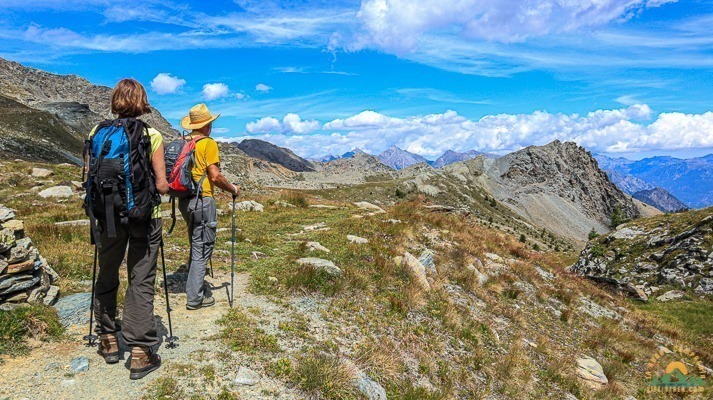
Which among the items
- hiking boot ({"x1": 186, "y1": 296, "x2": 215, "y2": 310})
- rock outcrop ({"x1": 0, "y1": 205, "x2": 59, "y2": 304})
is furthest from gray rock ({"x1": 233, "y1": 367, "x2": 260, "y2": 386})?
rock outcrop ({"x1": 0, "y1": 205, "x2": 59, "y2": 304})

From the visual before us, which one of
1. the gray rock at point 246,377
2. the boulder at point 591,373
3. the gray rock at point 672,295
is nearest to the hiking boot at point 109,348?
the gray rock at point 246,377

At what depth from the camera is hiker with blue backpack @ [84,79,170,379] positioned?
5043 mm

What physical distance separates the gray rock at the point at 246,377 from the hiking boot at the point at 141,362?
1.22 metres

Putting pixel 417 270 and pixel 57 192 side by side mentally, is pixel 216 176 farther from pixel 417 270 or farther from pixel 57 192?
pixel 57 192

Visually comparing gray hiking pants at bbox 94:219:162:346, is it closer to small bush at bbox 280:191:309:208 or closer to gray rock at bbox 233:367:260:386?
gray rock at bbox 233:367:260:386

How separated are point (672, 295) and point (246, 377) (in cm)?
2731

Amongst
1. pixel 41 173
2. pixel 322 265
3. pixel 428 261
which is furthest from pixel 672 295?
pixel 41 173

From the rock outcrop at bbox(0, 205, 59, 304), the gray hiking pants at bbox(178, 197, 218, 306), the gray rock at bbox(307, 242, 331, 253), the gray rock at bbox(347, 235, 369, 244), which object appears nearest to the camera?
the rock outcrop at bbox(0, 205, 59, 304)

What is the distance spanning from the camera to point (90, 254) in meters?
9.85

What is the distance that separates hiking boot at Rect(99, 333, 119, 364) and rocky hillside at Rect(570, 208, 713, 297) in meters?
26.9

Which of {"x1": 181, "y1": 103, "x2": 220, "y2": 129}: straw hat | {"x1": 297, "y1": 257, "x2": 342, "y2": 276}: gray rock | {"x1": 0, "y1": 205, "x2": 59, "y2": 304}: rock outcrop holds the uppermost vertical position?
{"x1": 181, "y1": 103, "x2": 220, "y2": 129}: straw hat

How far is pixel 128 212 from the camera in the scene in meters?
5.11

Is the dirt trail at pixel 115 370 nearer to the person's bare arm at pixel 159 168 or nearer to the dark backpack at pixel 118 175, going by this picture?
the dark backpack at pixel 118 175

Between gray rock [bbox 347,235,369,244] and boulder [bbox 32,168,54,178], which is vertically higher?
boulder [bbox 32,168,54,178]
